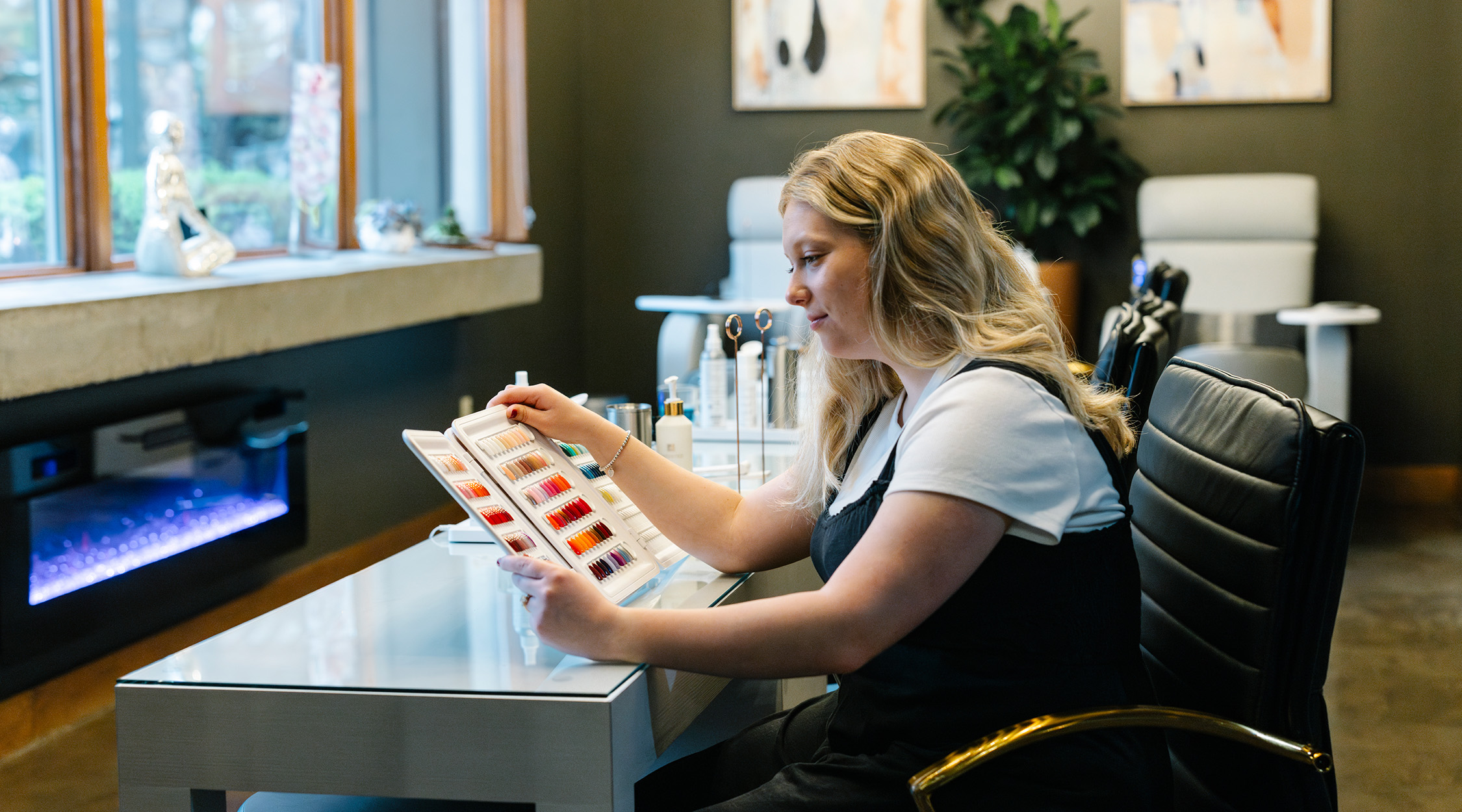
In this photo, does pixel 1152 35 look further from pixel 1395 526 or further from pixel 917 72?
pixel 1395 526

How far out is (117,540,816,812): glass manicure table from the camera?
111 centimetres

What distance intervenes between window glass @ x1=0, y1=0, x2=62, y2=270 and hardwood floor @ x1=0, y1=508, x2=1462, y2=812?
1052 millimetres

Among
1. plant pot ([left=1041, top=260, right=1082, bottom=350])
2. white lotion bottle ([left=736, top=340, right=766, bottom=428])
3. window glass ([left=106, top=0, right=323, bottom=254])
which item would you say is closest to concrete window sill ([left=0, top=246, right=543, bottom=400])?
window glass ([left=106, top=0, right=323, bottom=254])

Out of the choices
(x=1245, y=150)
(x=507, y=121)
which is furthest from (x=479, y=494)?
(x=1245, y=150)

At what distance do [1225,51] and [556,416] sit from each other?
4.64 meters

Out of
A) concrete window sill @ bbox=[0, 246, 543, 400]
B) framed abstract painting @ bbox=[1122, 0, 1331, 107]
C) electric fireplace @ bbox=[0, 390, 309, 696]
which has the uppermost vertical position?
framed abstract painting @ bbox=[1122, 0, 1331, 107]

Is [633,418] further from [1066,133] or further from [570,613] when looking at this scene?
[1066,133]

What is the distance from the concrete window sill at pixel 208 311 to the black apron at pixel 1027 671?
1.93m

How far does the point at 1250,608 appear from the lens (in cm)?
121

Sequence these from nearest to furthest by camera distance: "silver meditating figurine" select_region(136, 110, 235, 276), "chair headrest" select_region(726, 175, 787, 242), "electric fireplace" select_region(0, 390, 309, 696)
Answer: "electric fireplace" select_region(0, 390, 309, 696) < "silver meditating figurine" select_region(136, 110, 235, 276) < "chair headrest" select_region(726, 175, 787, 242)

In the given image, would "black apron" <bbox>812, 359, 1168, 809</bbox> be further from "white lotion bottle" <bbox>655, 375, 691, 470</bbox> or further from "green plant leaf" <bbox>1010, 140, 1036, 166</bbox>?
"green plant leaf" <bbox>1010, 140, 1036, 166</bbox>

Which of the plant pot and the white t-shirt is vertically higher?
the plant pot

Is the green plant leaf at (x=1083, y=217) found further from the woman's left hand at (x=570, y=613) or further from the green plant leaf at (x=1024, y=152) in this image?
the woman's left hand at (x=570, y=613)

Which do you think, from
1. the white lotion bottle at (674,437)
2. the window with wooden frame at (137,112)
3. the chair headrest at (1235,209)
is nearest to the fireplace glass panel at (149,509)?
the window with wooden frame at (137,112)
